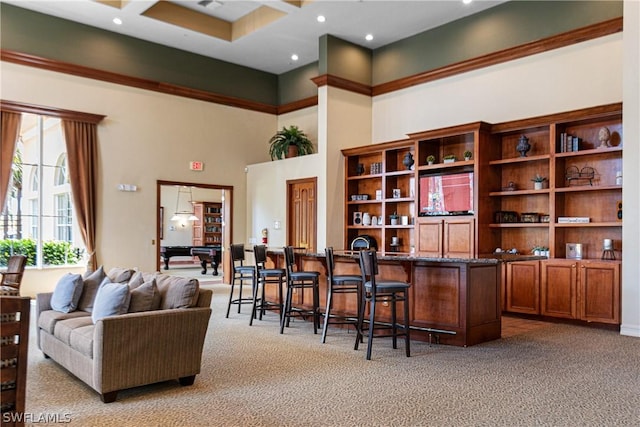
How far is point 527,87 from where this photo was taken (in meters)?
7.70

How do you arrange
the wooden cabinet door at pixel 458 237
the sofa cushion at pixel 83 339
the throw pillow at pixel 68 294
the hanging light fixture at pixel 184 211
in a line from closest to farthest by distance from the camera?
the sofa cushion at pixel 83 339 → the throw pillow at pixel 68 294 → the wooden cabinet door at pixel 458 237 → the hanging light fixture at pixel 184 211

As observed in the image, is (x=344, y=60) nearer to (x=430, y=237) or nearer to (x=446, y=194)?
(x=446, y=194)

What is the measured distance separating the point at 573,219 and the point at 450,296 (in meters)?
2.60

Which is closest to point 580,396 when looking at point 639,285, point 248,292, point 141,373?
point 639,285

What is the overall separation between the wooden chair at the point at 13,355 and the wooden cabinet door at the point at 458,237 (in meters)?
6.11

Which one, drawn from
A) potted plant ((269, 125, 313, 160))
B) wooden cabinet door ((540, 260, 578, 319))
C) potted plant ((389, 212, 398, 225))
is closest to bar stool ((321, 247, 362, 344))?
wooden cabinet door ((540, 260, 578, 319))

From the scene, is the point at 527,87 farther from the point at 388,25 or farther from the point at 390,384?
the point at 390,384

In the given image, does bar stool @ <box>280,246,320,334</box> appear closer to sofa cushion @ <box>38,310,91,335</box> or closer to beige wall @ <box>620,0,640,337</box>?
sofa cushion @ <box>38,310,91,335</box>

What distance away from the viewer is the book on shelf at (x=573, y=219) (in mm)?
6590

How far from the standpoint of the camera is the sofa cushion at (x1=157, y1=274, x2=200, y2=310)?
158 inches

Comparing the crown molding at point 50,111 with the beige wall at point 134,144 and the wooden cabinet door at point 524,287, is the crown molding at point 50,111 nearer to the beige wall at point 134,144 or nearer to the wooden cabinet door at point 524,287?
the beige wall at point 134,144

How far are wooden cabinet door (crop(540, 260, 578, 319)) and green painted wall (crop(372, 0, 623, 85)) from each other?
11.4ft

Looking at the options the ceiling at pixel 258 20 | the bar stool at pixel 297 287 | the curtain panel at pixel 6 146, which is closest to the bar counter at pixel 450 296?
the bar stool at pixel 297 287

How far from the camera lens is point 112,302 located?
3.82m
